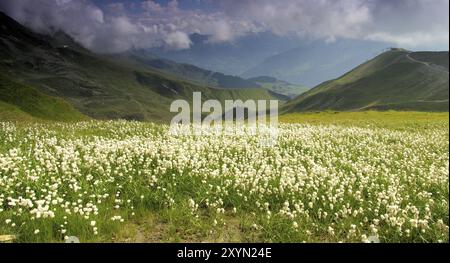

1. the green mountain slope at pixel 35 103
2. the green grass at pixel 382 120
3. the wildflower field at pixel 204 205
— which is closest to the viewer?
the wildflower field at pixel 204 205

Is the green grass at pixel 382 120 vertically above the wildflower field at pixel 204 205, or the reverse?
the green grass at pixel 382 120

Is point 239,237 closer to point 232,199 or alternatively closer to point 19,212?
point 232,199

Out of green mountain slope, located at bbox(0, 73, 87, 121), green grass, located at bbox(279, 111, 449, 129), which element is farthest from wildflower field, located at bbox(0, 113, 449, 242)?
green mountain slope, located at bbox(0, 73, 87, 121)

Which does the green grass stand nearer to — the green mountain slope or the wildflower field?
the wildflower field

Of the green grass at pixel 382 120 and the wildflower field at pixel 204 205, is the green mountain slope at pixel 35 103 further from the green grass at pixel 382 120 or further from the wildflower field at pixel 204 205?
the wildflower field at pixel 204 205

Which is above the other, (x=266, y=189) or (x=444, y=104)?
(x=444, y=104)

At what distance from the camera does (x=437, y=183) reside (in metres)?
10.9

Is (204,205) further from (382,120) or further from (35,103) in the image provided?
(35,103)

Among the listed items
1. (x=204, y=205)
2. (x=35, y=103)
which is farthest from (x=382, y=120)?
(x=204, y=205)

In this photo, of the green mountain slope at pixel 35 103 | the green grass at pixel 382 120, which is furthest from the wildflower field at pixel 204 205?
the green mountain slope at pixel 35 103

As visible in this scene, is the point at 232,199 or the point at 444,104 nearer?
the point at 232,199

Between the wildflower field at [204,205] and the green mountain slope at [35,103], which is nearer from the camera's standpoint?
→ the wildflower field at [204,205]
